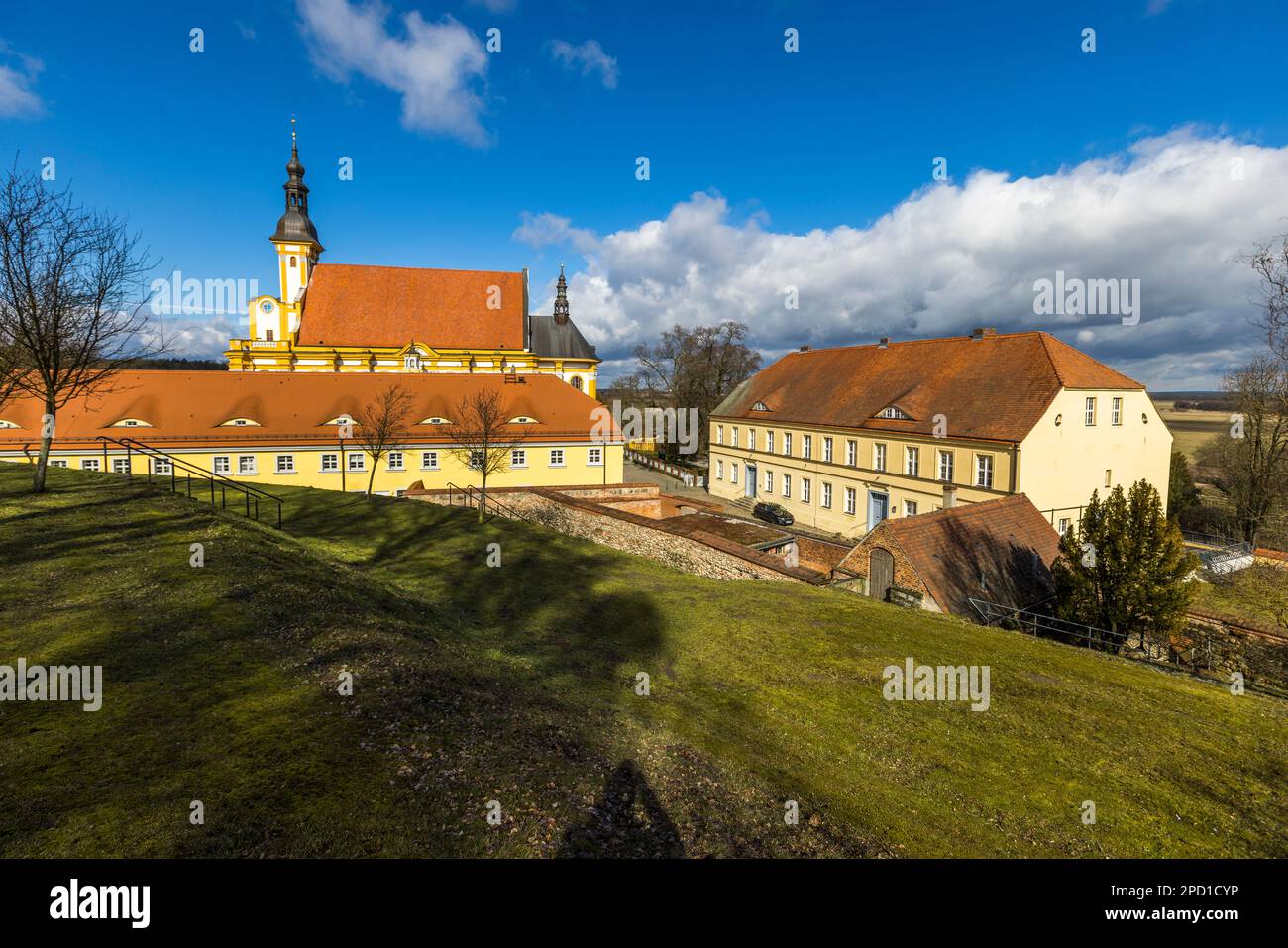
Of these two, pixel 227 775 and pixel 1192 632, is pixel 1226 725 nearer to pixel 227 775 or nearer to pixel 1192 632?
pixel 1192 632

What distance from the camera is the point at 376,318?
163 ft

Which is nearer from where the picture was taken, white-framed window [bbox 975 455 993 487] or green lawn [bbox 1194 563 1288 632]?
green lawn [bbox 1194 563 1288 632]

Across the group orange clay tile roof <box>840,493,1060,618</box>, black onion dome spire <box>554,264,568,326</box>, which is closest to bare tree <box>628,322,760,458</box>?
black onion dome spire <box>554,264,568,326</box>

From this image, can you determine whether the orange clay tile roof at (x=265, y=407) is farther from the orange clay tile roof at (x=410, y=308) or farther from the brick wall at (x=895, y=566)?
the brick wall at (x=895, y=566)

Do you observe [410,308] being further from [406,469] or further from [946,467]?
[946,467]

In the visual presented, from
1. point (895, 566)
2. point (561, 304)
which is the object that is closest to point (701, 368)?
point (561, 304)

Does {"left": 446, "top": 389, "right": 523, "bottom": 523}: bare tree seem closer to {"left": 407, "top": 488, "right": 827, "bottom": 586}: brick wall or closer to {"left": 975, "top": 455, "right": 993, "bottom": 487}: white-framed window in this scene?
{"left": 407, "top": 488, "right": 827, "bottom": 586}: brick wall

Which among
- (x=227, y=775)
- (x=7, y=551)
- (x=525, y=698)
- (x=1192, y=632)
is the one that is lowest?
(x=1192, y=632)

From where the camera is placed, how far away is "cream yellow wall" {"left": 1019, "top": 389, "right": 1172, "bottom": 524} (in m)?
24.7

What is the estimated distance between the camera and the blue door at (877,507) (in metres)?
31.1

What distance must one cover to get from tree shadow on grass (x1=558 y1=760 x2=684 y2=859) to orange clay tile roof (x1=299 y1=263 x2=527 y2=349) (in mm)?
48952

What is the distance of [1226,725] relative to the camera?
33.7ft
